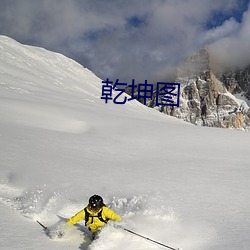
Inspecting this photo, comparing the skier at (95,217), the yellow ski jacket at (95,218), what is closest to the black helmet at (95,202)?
the skier at (95,217)

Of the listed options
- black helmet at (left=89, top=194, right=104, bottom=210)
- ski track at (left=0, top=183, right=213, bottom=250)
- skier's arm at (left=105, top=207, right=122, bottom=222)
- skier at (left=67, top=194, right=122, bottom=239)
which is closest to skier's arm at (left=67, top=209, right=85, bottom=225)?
skier at (left=67, top=194, right=122, bottom=239)

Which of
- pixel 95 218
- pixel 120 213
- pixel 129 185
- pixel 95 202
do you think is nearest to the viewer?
pixel 95 202

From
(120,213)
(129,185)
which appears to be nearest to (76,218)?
(120,213)

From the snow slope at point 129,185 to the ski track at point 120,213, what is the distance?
0.02 meters

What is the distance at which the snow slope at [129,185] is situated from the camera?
5.32m

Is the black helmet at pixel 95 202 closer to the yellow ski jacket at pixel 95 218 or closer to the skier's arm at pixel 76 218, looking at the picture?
the yellow ski jacket at pixel 95 218

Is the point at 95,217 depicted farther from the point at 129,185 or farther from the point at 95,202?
the point at 129,185

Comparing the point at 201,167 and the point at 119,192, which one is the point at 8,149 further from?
the point at 201,167

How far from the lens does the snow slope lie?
17.4 feet

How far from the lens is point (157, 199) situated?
680 centimetres

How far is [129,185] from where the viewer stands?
7777 mm

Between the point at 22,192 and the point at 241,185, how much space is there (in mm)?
5391

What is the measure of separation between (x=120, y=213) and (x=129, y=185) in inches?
56.5

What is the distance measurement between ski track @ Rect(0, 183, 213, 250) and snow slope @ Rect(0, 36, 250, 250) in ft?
0.06
